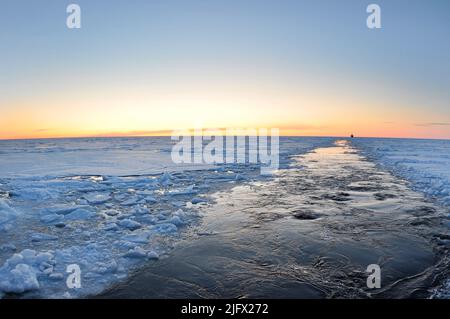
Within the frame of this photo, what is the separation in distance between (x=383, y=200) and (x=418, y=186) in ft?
11.3

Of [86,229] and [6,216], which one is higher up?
[6,216]

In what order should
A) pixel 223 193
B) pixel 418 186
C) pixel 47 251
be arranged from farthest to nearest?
pixel 418 186 → pixel 223 193 → pixel 47 251

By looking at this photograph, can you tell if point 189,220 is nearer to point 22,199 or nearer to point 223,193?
point 223,193

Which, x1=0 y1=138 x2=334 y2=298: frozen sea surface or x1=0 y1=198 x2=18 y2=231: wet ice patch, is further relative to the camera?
x1=0 y1=198 x2=18 y2=231: wet ice patch

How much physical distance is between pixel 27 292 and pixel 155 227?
9.01 ft

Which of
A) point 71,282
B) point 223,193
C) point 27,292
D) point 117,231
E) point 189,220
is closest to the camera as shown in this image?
point 27,292

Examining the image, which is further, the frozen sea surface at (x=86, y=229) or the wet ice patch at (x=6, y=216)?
the wet ice patch at (x=6, y=216)

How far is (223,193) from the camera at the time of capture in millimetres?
10125

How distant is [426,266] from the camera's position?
14.2 feet

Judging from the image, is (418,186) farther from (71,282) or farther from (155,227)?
(71,282)

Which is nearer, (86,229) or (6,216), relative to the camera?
(86,229)

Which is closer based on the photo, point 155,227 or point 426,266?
point 426,266
